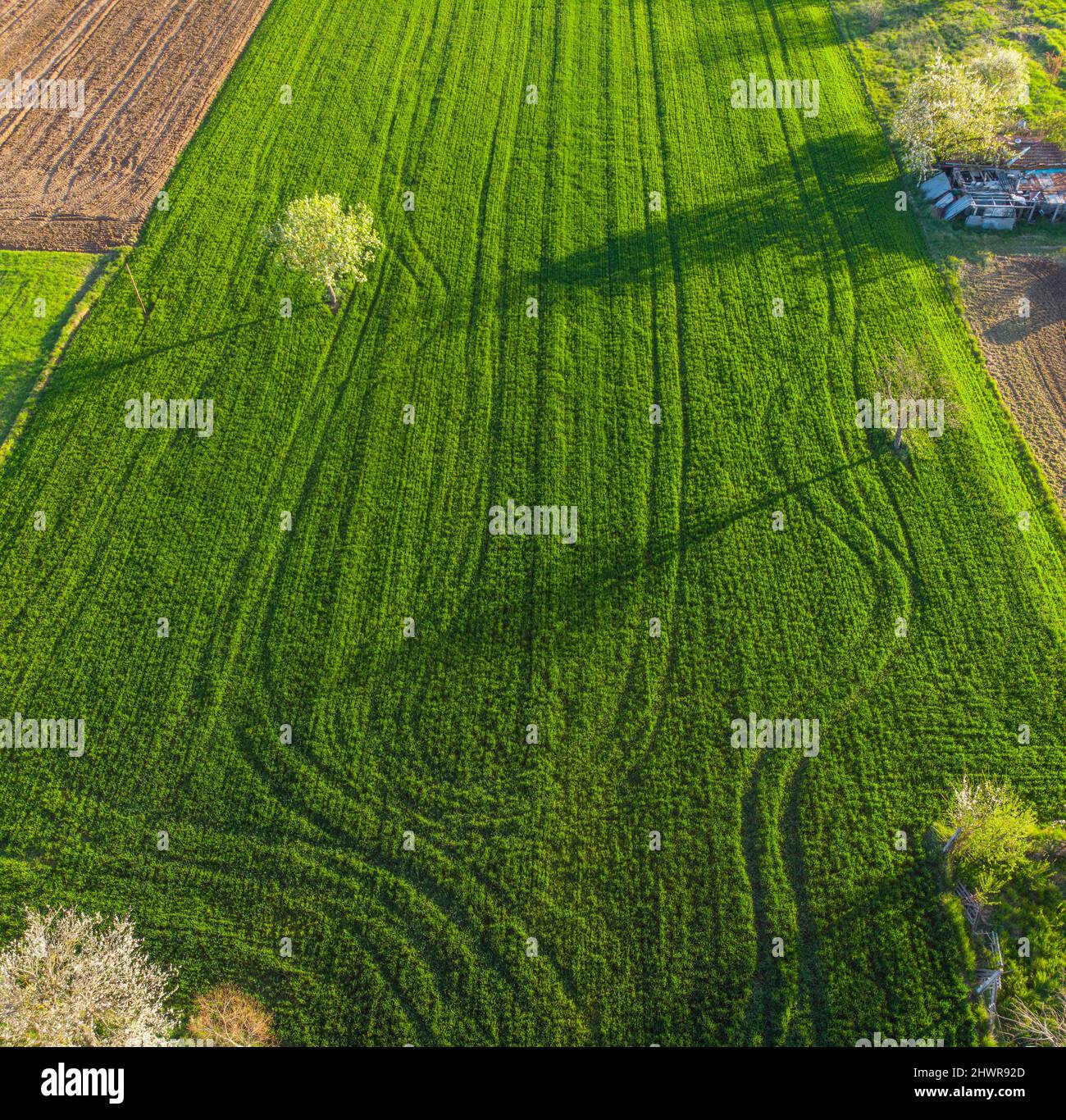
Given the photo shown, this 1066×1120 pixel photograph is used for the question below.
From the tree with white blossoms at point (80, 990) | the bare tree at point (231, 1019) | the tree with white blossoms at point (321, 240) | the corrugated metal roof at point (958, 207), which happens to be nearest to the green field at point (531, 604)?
the bare tree at point (231, 1019)

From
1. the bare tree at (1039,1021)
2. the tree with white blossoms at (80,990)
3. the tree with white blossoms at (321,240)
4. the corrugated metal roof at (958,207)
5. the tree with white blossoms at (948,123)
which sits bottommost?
the bare tree at (1039,1021)

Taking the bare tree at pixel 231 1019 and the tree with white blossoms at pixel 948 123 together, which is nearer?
the bare tree at pixel 231 1019

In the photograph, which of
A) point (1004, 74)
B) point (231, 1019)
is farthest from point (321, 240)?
point (1004, 74)

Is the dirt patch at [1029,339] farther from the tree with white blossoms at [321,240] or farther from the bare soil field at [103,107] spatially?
the bare soil field at [103,107]

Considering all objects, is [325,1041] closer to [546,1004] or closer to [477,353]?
[546,1004]

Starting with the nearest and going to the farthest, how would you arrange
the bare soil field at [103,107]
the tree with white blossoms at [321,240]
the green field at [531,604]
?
the green field at [531,604] < the tree with white blossoms at [321,240] < the bare soil field at [103,107]

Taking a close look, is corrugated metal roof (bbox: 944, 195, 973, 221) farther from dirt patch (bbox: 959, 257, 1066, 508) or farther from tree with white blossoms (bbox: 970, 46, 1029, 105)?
tree with white blossoms (bbox: 970, 46, 1029, 105)

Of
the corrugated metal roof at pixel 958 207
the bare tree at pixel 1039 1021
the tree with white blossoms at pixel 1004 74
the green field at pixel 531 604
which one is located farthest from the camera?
the tree with white blossoms at pixel 1004 74
